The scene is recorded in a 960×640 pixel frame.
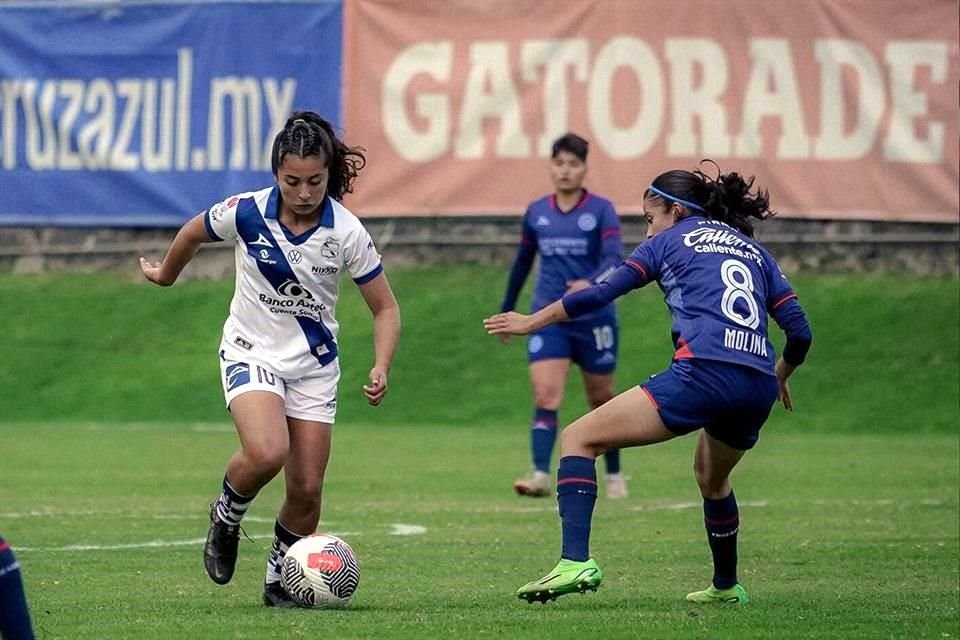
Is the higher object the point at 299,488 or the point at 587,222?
the point at 587,222

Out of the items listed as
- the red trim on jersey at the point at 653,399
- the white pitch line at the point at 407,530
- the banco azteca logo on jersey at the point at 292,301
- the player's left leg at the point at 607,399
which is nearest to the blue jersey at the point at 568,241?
the player's left leg at the point at 607,399

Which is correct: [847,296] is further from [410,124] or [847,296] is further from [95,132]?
[95,132]

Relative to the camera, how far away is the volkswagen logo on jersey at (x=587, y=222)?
12992 mm

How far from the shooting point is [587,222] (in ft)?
42.7

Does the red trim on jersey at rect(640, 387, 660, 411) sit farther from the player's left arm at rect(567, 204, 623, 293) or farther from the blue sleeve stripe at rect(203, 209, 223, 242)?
the player's left arm at rect(567, 204, 623, 293)

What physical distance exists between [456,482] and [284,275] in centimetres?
638

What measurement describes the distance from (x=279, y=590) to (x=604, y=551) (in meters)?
2.54

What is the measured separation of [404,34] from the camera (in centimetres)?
1941

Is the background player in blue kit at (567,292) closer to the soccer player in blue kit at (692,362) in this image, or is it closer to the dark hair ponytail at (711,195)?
the dark hair ponytail at (711,195)

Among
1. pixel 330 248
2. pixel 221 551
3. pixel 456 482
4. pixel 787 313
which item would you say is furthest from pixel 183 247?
pixel 456 482

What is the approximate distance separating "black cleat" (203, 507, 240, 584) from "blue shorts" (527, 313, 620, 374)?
18.0 ft

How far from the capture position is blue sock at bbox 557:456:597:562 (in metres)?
7.35

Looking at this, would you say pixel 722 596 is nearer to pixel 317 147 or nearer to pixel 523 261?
pixel 317 147

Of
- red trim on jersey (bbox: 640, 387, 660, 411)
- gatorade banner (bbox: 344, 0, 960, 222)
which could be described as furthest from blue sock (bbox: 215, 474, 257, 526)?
gatorade banner (bbox: 344, 0, 960, 222)
